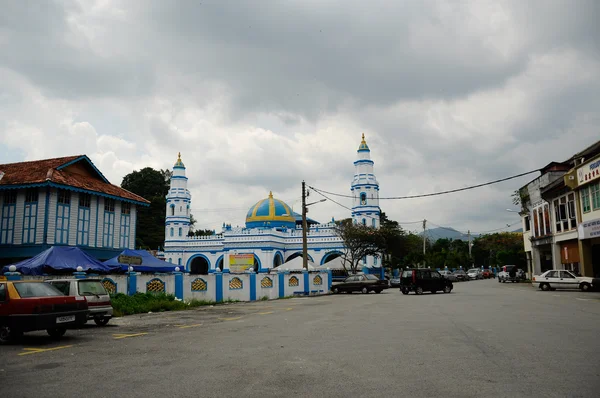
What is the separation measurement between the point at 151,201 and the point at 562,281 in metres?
60.1

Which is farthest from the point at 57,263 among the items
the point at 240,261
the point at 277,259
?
the point at 277,259

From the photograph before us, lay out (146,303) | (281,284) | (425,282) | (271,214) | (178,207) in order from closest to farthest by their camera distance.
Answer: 1. (146,303)
2. (425,282)
3. (281,284)
4. (271,214)
5. (178,207)

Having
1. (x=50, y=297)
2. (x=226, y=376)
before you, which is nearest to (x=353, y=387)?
(x=226, y=376)

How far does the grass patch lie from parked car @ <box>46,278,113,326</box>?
2.99 metres

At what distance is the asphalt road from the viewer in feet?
20.1

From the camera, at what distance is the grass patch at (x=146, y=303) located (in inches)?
720

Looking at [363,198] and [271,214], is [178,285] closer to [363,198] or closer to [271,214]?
[271,214]

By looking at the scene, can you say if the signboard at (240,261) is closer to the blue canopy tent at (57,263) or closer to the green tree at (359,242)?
the green tree at (359,242)

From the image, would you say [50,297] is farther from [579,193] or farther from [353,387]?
[579,193]

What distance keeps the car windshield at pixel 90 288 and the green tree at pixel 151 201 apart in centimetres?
5835

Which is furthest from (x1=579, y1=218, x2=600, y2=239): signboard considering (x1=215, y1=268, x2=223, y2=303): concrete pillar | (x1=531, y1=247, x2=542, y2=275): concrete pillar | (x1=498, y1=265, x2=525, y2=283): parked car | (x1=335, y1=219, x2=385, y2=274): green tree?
(x1=335, y1=219, x2=385, y2=274): green tree

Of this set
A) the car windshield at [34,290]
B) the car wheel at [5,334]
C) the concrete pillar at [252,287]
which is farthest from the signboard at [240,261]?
the car wheel at [5,334]

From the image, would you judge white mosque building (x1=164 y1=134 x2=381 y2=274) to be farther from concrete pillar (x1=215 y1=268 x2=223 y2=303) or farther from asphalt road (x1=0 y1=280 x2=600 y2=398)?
asphalt road (x1=0 y1=280 x2=600 y2=398)

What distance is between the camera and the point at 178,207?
6366 centimetres
